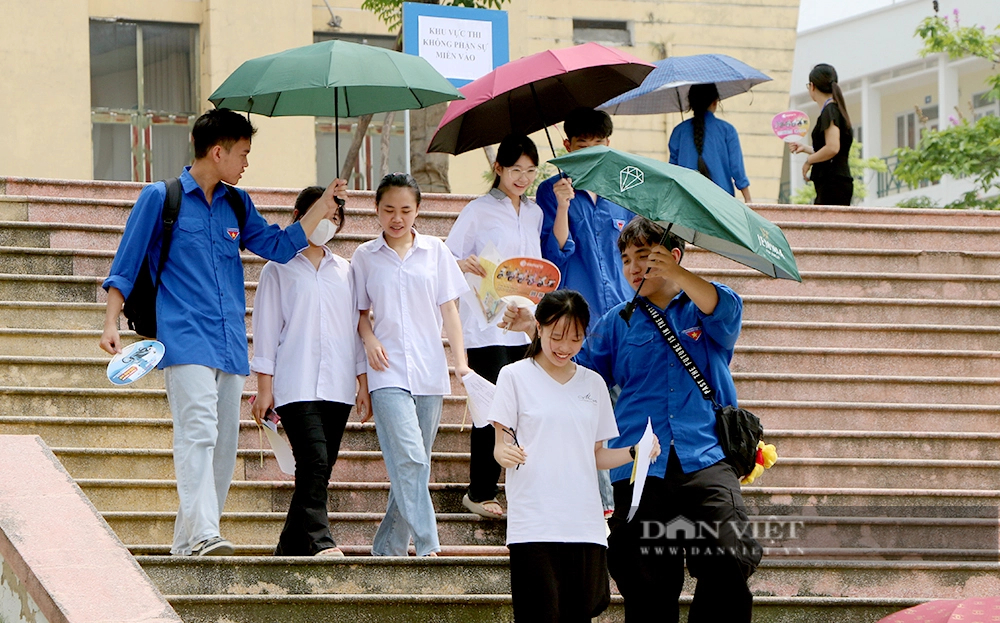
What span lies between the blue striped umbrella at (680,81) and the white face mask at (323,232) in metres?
3.32

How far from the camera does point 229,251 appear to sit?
20.5 feet

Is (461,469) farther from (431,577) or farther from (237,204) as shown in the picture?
(237,204)

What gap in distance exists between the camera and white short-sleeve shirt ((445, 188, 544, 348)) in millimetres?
6840

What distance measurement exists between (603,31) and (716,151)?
11.8 m

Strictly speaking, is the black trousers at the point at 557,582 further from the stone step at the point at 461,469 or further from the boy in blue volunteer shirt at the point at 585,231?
the stone step at the point at 461,469

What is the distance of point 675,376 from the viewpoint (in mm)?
5211

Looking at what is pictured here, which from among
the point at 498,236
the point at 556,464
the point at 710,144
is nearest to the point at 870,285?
the point at 710,144

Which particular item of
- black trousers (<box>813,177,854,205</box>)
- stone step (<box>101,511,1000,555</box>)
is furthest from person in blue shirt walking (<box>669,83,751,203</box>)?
stone step (<box>101,511,1000,555</box>)

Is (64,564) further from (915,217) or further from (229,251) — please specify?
(915,217)

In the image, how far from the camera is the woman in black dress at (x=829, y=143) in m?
10.7

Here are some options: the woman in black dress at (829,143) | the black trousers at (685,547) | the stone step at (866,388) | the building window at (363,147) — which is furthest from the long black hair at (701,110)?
the building window at (363,147)

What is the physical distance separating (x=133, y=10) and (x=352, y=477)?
467 inches

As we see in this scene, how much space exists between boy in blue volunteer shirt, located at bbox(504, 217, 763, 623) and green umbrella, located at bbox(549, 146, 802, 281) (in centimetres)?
22

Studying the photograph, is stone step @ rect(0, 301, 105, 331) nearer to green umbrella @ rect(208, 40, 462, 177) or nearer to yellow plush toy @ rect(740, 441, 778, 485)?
green umbrella @ rect(208, 40, 462, 177)
